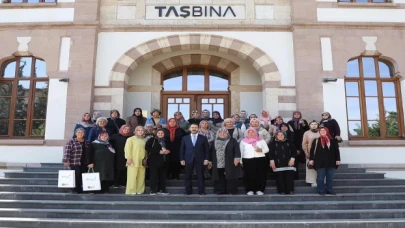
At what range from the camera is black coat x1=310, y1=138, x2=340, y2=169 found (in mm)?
7383

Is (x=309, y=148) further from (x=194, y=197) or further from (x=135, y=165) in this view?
(x=135, y=165)

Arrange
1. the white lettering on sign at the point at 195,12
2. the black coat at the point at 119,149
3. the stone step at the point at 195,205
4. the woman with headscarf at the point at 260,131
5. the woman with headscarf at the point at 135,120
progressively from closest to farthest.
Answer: the stone step at the point at 195,205 < the black coat at the point at 119,149 < the woman with headscarf at the point at 260,131 < the woman with headscarf at the point at 135,120 < the white lettering on sign at the point at 195,12

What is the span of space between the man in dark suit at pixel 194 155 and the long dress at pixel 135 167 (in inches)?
33.5

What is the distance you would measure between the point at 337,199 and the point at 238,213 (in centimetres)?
224

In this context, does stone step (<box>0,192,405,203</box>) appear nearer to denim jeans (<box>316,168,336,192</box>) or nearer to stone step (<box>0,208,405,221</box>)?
denim jeans (<box>316,168,336,192</box>)

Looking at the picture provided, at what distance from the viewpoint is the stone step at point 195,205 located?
6863 millimetres

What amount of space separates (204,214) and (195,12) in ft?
21.8

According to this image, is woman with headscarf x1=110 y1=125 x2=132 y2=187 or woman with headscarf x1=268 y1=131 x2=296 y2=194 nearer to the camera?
woman with headscarf x1=268 y1=131 x2=296 y2=194

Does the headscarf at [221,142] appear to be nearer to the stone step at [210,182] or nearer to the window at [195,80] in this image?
the stone step at [210,182]

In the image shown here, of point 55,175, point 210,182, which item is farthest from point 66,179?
point 210,182

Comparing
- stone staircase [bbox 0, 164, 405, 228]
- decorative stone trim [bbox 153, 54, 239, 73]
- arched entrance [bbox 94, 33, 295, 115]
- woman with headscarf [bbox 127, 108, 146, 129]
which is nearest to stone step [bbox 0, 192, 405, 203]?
stone staircase [bbox 0, 164, 405, 228]

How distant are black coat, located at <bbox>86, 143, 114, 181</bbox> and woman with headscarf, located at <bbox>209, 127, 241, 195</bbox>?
2.08m

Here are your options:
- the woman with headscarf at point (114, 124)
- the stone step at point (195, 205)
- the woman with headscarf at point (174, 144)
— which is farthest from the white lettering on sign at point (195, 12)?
the stone step at point (195, 205)

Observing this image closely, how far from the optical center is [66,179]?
7.13 metres
